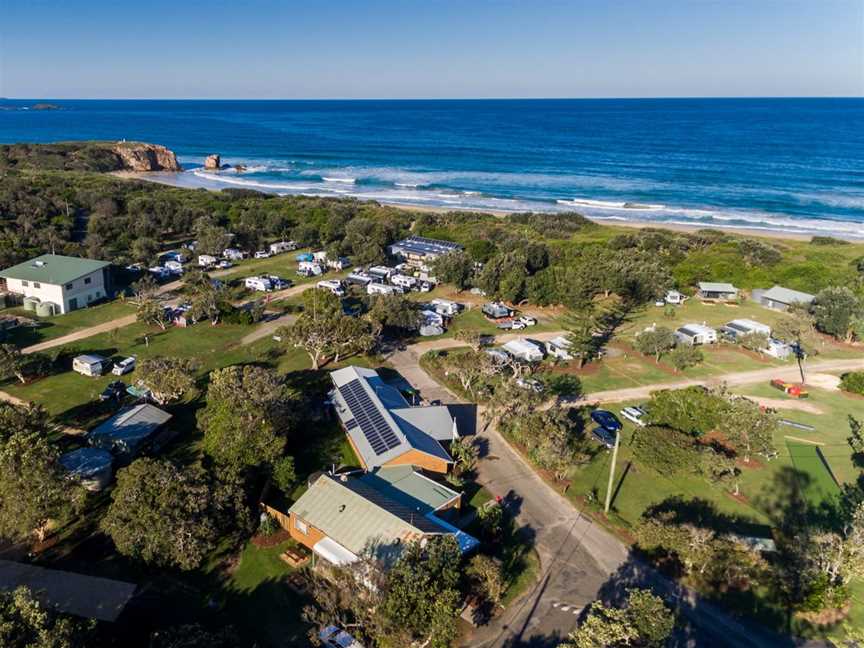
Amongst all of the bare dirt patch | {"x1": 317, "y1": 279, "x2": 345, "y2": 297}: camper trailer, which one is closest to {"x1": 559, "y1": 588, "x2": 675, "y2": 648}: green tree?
the bare dirt patch

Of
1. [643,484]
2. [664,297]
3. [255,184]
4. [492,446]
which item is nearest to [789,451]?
[643,484]

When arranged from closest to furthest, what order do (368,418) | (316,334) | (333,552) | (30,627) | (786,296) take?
(30,627)
(333,552)
(368,418)
(316,334)
(786,296)

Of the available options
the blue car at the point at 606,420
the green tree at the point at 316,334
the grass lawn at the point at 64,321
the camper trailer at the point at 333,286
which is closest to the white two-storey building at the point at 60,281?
the grass lawn at the point at 64,321

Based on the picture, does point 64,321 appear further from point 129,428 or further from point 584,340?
point 584,340

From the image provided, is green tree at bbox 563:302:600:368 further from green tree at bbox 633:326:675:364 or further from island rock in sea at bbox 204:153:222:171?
island rock in sea at bbox 204:153:222:171

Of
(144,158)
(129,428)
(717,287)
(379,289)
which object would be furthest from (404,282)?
(144,158)
